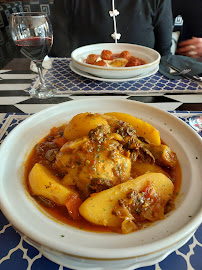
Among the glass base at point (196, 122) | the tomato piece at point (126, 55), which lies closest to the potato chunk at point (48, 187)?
the glass base at point (196, 122)

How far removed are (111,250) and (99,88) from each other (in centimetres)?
148

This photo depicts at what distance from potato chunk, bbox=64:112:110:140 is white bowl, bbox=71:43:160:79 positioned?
0.87 metres

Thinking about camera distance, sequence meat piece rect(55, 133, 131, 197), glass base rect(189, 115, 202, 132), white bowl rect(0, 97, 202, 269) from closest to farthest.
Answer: white bowl rect(0, 97, 202, 269)
meat piece rect(55, 133, 131, 197)
glass base rect(189, 115, 202, 132)

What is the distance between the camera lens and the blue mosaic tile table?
1848mm

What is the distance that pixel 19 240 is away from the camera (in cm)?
80

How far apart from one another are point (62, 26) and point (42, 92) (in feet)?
6.58

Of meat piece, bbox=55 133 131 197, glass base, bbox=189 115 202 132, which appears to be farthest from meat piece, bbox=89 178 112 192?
glass base, bbox=189 115 202 132

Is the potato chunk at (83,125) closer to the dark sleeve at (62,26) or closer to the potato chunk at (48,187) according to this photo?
the potato chunk at (48,187)

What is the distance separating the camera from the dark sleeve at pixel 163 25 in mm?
3236

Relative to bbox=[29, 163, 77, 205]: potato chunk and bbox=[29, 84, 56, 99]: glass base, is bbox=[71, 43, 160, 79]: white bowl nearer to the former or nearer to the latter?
bbox=[29, 84, 56, 99]: glass base

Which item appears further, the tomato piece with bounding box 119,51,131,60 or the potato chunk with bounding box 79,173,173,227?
the tomato piece with bounding box 119,51,131,60

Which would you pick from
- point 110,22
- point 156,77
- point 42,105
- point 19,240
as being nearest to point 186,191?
point 19,240

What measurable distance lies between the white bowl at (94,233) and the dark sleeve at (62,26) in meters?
2.40

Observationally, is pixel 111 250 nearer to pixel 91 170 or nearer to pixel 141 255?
pixel 141 255
